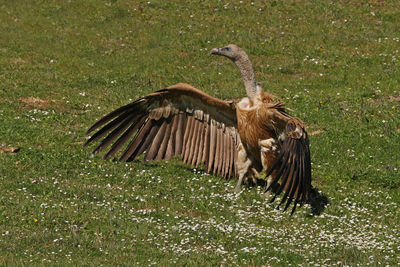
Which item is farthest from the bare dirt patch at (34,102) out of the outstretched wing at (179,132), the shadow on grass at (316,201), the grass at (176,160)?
the shadow on grass at (316,201)

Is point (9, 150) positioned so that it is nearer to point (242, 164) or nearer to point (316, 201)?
point (242, 164)

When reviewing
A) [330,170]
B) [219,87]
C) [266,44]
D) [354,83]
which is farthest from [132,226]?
[266,44]

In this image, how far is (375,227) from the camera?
1030 cm

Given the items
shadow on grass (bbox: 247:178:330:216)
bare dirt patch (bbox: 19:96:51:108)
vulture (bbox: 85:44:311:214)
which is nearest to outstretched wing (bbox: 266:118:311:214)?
vulture (bbox: 85:44:311:214)

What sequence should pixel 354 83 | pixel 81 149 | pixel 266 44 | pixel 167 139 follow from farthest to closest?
pixel 266 44, pixel 354 83, pixel 81 149, pixel 167 139

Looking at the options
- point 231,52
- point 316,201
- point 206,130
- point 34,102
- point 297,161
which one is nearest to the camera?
point 297,161

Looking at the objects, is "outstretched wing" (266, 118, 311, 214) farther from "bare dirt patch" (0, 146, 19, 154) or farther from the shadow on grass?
"bare dirt patch" (0, 146, 19, 154)

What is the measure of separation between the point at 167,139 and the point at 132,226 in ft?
9.00

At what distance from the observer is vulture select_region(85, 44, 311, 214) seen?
37.4 ft

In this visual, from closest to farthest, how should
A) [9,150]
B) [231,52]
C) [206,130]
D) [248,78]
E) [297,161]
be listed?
[297,161] → [248,78] → [231,52] → [206,130] → [9,150]

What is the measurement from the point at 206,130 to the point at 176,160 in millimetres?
1271

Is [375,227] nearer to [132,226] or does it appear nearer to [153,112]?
[132,226]

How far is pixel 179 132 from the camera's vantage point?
1247 centimetres

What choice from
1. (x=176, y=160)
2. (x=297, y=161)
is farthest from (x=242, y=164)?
(x=297, y=161)
